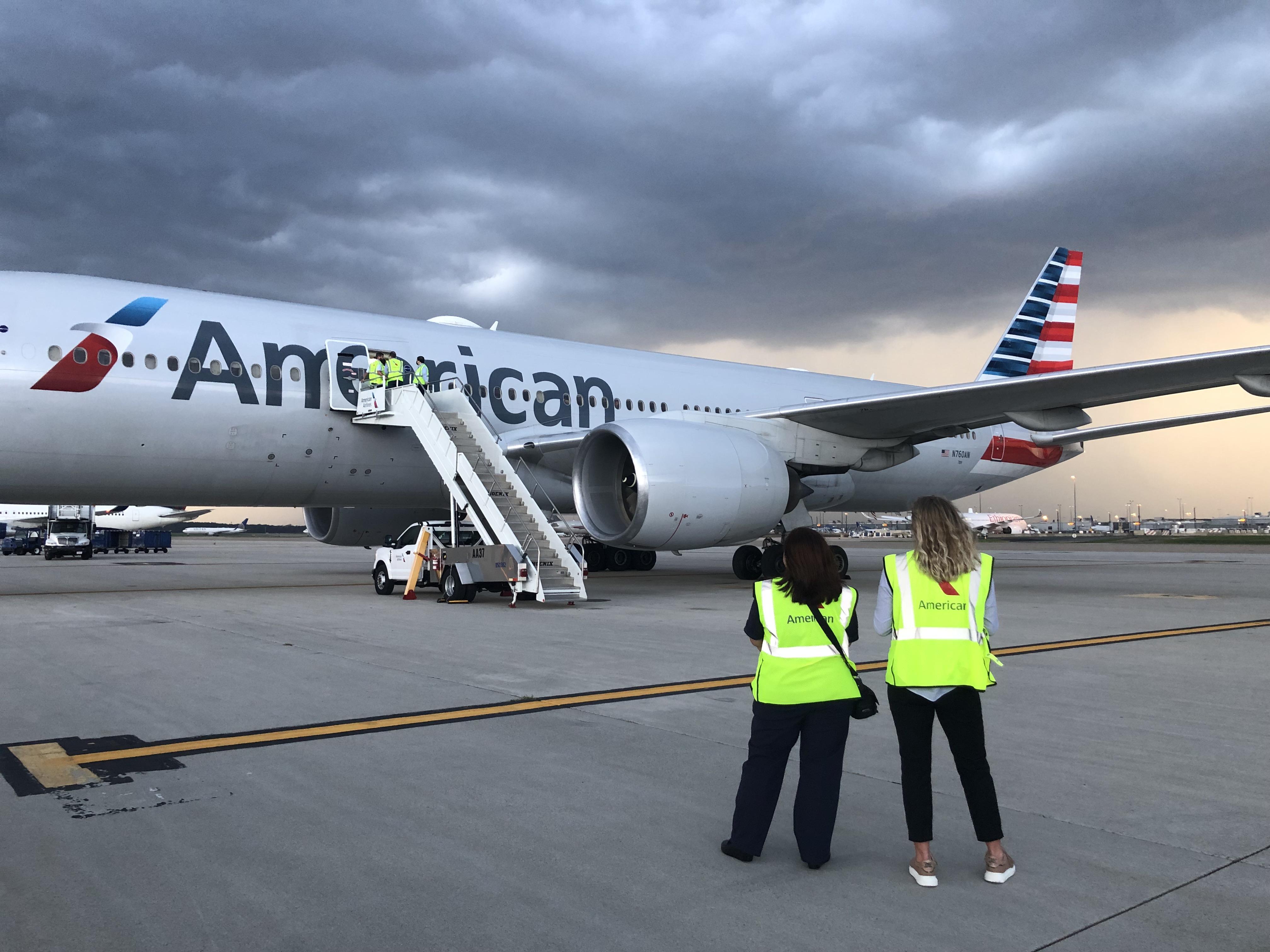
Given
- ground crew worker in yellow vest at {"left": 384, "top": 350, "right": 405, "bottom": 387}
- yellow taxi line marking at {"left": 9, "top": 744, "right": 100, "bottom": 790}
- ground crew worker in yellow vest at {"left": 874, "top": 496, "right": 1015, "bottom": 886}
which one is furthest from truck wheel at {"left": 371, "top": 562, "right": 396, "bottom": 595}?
ground crew worker in yellow vest at {"left": 874, "top": 496, "right": 1015, "bottom": 886}

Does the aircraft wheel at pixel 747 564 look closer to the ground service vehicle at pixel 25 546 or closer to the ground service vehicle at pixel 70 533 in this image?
the ground service vehicle at pixel 70 533

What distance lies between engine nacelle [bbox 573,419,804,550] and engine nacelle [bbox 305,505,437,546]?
4788 mm

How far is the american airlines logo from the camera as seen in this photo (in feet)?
34.9

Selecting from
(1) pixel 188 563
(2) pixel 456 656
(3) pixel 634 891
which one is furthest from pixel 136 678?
(1) pixel 188 563

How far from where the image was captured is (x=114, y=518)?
44.4m

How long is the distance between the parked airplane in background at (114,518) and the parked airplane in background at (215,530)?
177ft

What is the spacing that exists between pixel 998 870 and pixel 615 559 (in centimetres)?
1709

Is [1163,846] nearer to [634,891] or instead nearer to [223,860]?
[634,891]

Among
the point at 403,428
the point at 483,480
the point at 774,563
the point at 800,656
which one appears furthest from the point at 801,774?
the point at 403,428

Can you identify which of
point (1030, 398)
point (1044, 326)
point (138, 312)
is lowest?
point (1030, 398)

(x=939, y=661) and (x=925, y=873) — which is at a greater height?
(x=939, y=661)

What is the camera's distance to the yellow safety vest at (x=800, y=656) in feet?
10.3

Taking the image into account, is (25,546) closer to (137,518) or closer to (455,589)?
(137,518)

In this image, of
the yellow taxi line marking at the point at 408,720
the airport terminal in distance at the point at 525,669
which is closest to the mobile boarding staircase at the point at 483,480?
the airport terminal in distance at the point at 525,669
